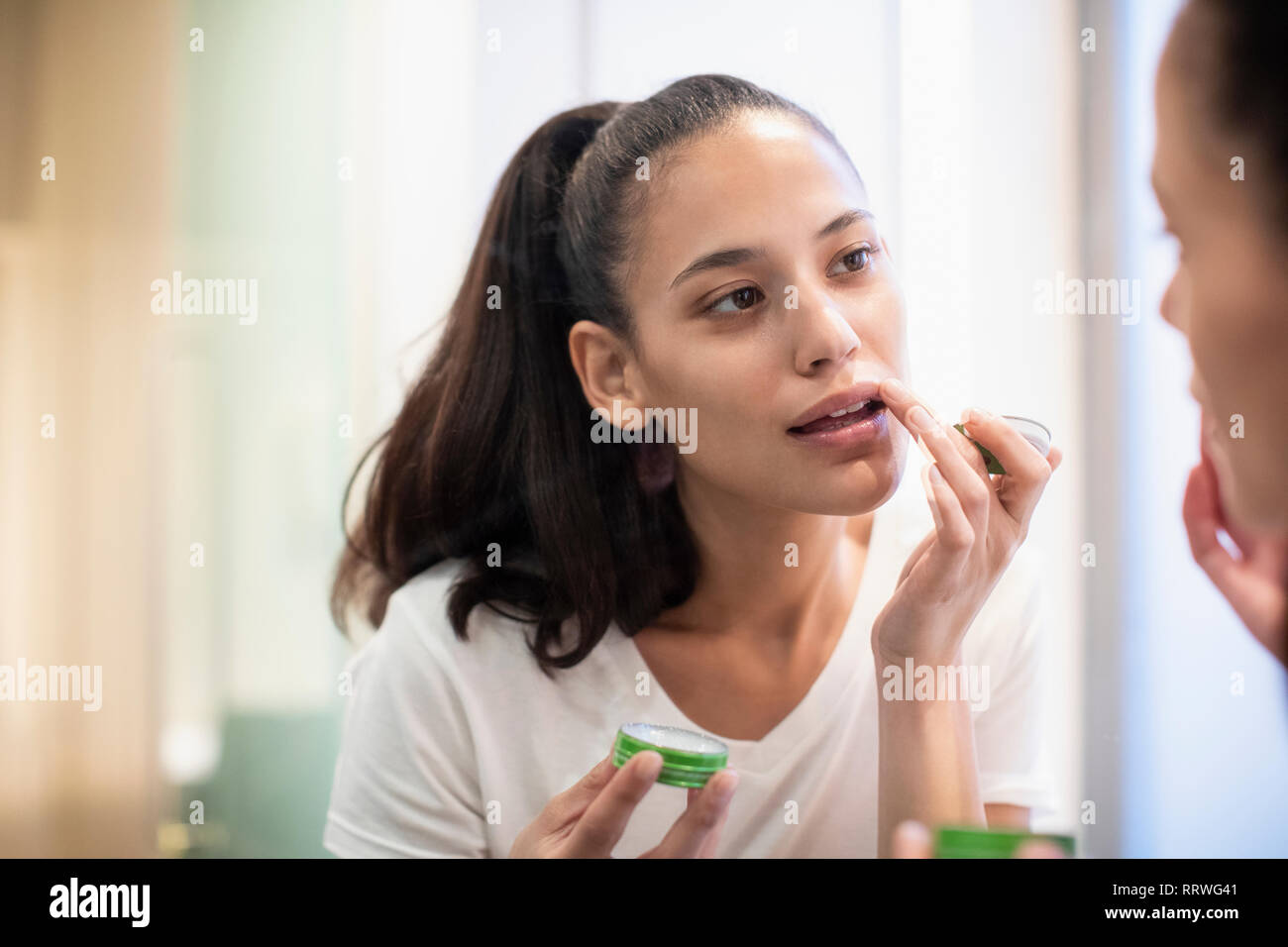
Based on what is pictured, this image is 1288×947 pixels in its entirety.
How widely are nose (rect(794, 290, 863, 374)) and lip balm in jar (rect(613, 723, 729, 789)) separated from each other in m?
0.32

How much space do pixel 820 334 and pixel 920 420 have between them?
105 mm

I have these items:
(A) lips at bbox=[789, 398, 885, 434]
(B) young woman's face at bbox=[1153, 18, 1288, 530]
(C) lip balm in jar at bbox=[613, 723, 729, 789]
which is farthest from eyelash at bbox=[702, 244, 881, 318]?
(C) lip balm in jar at bbox=[613, 723, 729, 789]

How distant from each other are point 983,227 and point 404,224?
54 centimetres

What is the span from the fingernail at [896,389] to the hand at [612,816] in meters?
0.33

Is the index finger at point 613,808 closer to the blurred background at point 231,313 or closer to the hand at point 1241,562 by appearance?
the blurred background at point 231,313

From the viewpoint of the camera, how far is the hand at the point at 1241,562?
744mm

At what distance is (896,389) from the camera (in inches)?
31.0

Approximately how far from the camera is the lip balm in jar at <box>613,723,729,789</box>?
0.74m

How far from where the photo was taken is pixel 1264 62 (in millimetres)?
688

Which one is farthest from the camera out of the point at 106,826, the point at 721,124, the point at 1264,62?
the point at 106,826

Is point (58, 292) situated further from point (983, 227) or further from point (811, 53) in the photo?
point (983, 227)

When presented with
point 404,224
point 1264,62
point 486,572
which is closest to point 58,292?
point 404,224

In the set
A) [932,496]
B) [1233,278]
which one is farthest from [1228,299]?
[932,496]

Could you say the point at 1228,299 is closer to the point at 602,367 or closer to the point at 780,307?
the point at 780,307
